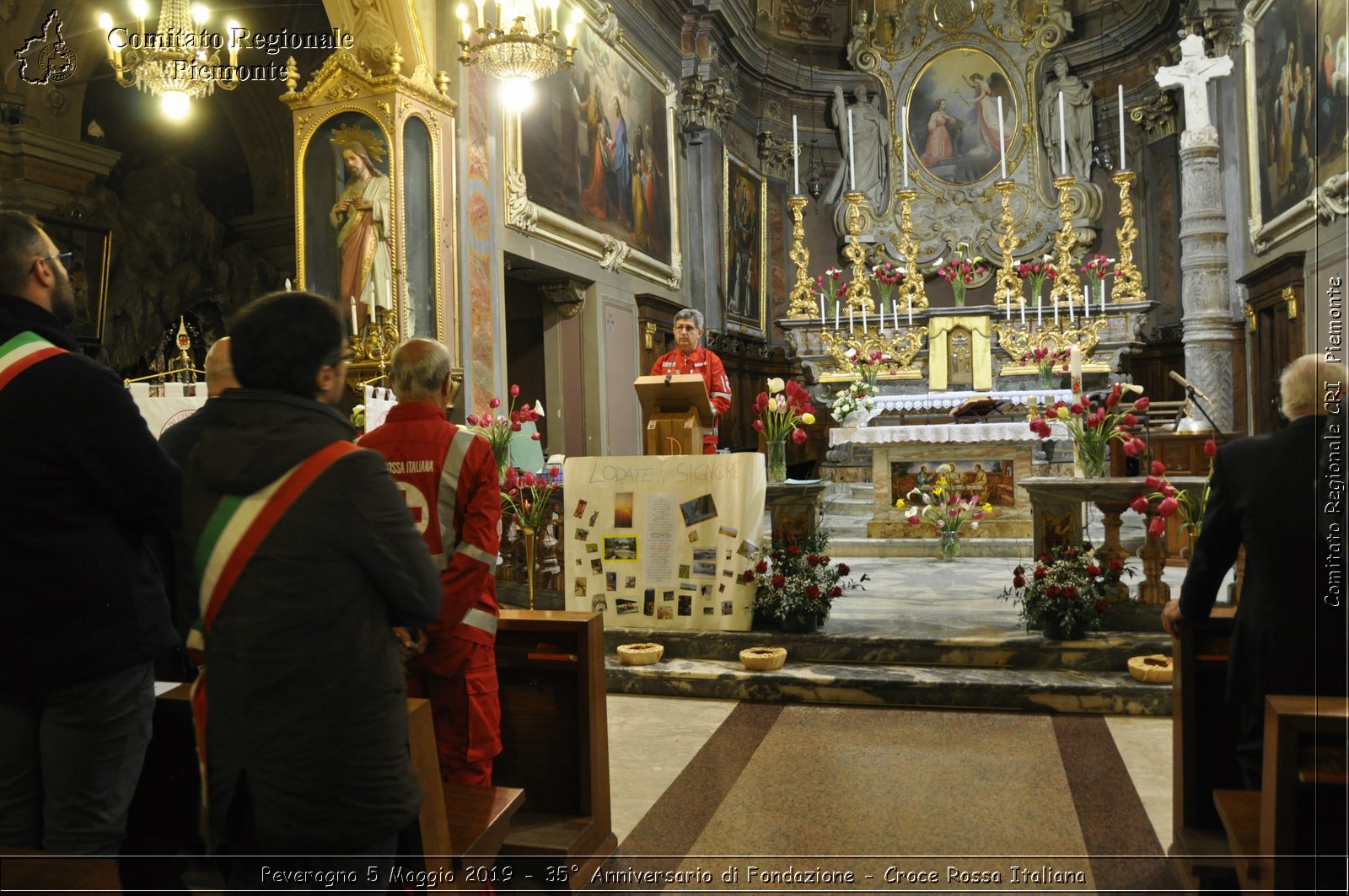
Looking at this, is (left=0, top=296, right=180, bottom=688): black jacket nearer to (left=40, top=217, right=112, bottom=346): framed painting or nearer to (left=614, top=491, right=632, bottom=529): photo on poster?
(left=614, top=491, right=632, bottom=529): photo on poster

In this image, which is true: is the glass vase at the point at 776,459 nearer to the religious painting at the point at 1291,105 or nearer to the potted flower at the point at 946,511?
the potted flower at the point at 946,511

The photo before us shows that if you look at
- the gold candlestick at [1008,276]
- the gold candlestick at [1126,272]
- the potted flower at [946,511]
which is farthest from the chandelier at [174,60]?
the gold candlestick at [1126,272]

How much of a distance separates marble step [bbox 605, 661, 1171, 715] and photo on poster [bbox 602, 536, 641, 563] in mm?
633

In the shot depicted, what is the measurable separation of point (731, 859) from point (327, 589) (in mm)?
2092

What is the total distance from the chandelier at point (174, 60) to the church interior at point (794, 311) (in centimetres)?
4

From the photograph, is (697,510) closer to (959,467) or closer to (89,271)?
(959,467)

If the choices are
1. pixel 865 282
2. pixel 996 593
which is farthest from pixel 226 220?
pixel 996 593

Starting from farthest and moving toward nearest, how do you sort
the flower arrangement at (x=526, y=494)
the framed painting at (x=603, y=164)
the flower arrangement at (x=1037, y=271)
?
1. the flower arrangement at (x=1037, y=271)
2. the framed painting at (x=603, y=164)
3. the flower arrangement at (x=526, y=494)

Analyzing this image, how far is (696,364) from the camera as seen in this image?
7383mm

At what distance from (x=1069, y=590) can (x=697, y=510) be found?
2100mm

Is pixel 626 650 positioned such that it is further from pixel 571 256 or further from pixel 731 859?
pixel 571 256

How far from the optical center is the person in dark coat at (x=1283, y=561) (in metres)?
2.57

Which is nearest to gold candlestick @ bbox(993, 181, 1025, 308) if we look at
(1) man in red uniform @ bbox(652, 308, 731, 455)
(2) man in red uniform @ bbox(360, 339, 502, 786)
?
(1) man in red uniform @ bbox(652, 308, 731, 455)

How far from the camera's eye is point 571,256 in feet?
37.3
